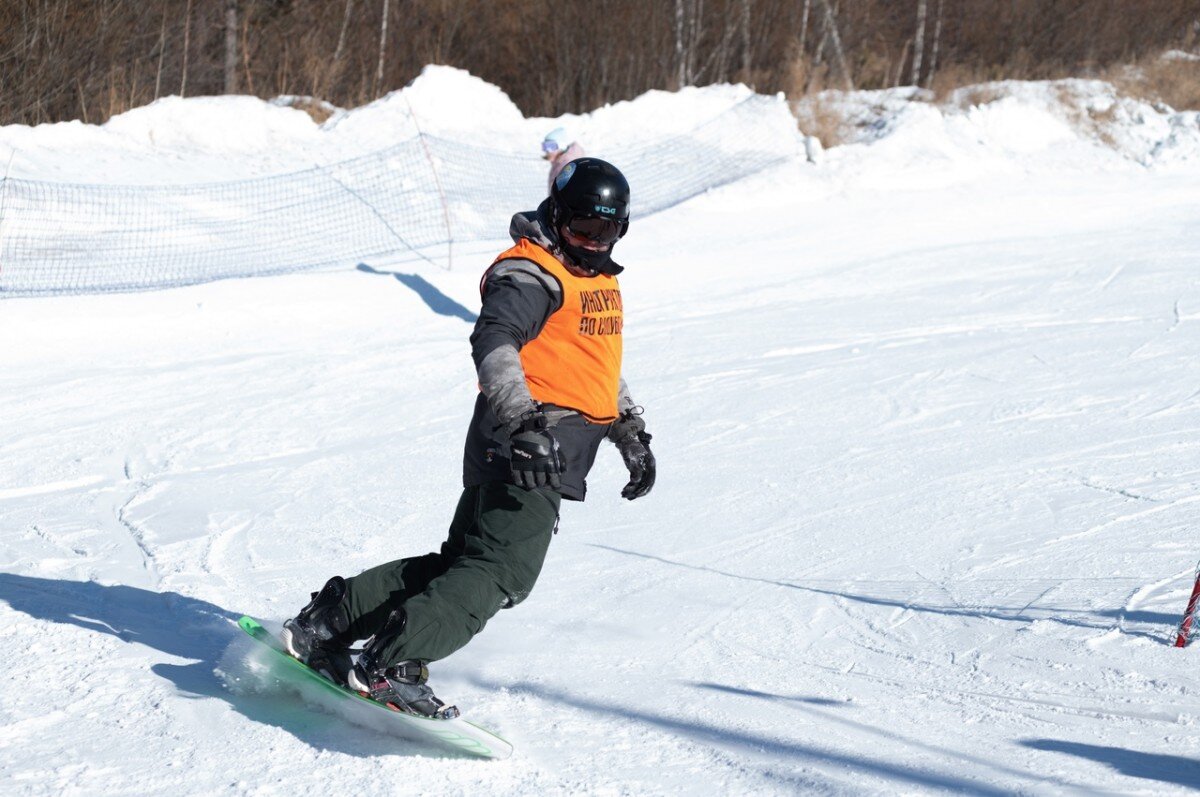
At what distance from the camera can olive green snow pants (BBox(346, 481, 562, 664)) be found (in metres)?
3.61

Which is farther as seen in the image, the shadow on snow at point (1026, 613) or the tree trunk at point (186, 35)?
the tree trunk at point (186, 35)

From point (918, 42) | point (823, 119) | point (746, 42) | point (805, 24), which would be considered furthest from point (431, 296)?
point (918, 42)

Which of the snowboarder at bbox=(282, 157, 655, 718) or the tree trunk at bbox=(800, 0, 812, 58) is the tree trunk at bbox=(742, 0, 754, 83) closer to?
the tree trunk at bbox=(800, 0, 812, 58)

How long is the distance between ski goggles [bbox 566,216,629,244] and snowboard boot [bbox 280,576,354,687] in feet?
4.25

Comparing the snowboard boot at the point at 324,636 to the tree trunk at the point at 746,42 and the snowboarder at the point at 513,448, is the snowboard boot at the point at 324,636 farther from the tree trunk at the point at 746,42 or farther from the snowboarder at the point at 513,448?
the tree trunk at the point at 746,42

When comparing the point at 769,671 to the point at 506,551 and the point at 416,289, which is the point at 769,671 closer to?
the point at 506,551

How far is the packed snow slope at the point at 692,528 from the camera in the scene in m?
3.57

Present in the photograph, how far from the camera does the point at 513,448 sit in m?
3.46

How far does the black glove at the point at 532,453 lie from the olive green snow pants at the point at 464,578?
1.09ft

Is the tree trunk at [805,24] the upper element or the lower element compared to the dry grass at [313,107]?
upper

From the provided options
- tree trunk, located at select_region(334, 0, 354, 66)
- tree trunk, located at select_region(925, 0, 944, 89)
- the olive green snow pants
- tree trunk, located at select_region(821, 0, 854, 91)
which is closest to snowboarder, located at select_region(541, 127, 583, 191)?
the olive green snow pants

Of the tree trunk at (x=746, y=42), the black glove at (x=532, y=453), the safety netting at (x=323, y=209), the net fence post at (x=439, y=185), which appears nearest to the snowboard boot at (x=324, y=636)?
the black glove at (x=532, y=453)

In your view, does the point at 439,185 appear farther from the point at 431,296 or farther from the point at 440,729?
the point at 440,729

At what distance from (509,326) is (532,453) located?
0.37 m
